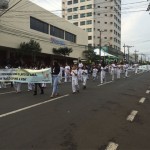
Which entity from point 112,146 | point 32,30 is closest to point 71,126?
point 112,146

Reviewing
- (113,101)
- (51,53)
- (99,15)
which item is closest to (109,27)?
(99,15)

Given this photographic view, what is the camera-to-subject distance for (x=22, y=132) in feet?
29.0

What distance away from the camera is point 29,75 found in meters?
19.2

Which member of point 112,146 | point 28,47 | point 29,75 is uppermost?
point 28,47

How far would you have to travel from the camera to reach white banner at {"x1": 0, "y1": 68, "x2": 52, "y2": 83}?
1878cm

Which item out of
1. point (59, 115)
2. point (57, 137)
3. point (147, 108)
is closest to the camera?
point (57, 137)

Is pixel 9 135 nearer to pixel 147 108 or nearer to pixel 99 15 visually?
pixel 147 108

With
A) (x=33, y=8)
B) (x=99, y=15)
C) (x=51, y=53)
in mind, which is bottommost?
(x=51, y=53)

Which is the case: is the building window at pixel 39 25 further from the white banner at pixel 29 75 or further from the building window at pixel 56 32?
the white banner at pixel 29 75

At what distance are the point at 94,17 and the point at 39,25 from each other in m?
73.4

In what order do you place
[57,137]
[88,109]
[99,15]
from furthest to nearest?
[99,15]
[88,109]
[57,137]

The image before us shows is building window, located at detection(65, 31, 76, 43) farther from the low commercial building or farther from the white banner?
the white banner

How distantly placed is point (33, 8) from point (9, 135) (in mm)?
39935

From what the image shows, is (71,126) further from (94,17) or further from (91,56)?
(94,17)
